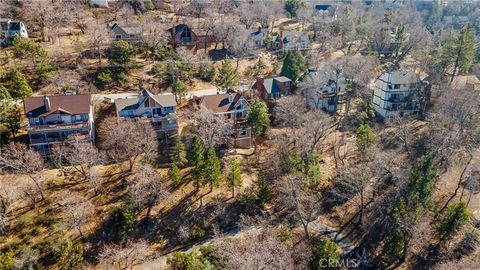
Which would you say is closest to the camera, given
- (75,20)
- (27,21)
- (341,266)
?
(341,266)

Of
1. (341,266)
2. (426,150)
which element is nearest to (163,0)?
(426,150)

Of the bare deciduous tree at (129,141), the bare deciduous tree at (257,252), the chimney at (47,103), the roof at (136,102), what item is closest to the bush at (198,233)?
the bare deciduous tree at (257,252)

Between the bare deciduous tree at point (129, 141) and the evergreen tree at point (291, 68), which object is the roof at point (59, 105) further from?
the evergreen tree at point (291, 68)

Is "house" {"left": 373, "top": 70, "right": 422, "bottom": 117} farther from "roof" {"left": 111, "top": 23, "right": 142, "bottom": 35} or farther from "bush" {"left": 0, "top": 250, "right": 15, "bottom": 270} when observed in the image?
"bush" {"left": 0, "top": 250, "right": 15, "bottom": 270}

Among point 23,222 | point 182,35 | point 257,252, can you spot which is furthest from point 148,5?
point 257,252

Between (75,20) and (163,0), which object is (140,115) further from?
(163,0)

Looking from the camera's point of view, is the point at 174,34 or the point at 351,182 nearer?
the point at 351,182

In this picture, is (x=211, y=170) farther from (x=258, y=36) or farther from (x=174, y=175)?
(x=258, y=36)
